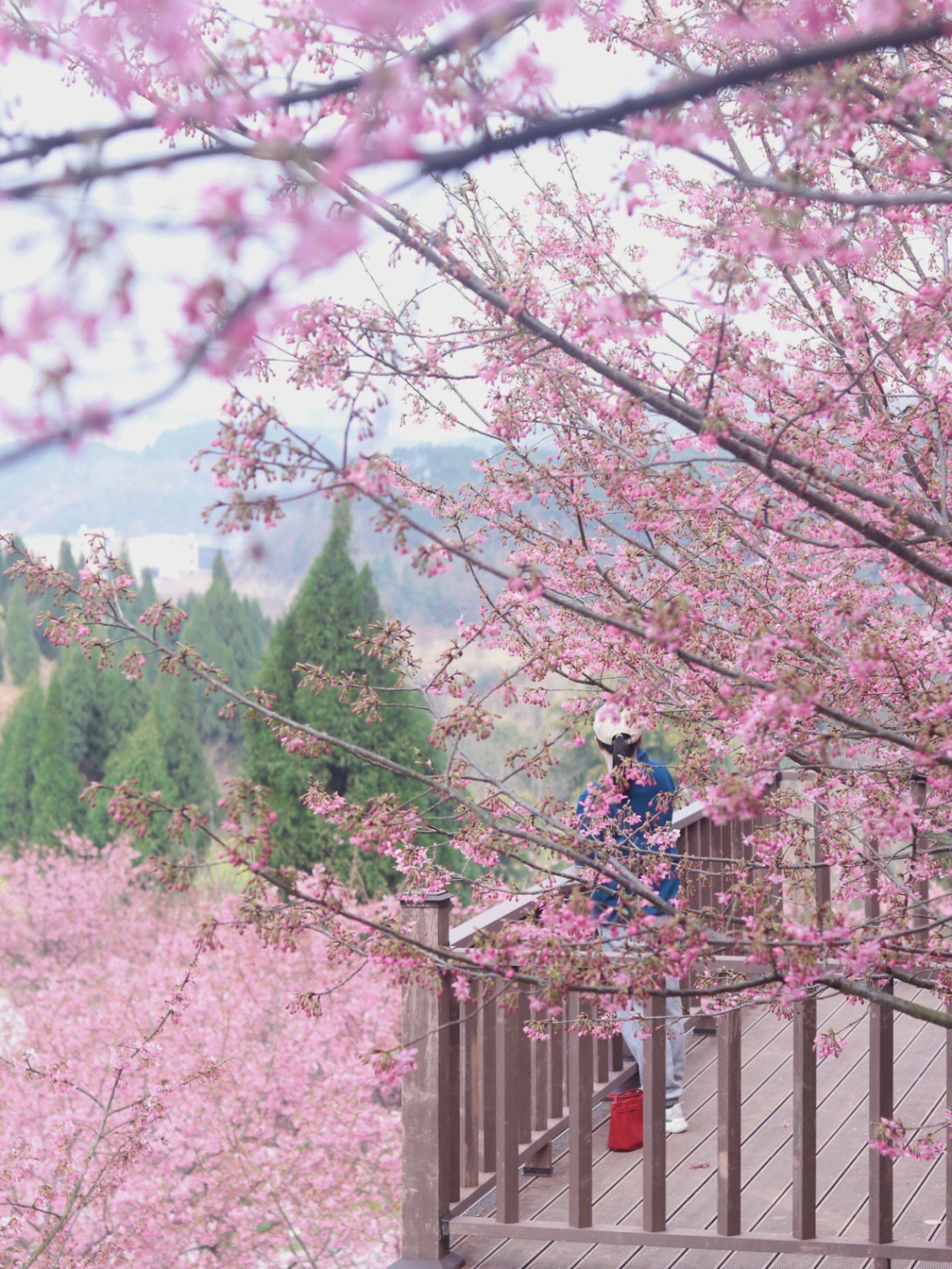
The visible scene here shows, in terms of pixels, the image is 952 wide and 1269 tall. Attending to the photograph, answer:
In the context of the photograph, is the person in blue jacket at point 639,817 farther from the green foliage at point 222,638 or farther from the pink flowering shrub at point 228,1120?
the green foliage at point 222,638

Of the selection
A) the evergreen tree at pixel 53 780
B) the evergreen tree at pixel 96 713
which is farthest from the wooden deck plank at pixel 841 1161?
the evergreen tree at pixel 96 713

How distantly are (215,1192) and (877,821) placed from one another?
870 centimetres

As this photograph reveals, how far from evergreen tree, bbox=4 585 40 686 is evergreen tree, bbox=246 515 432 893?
1930 cm

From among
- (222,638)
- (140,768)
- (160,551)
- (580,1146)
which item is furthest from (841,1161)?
(160,551)

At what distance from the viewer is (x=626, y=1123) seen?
3.75 metres

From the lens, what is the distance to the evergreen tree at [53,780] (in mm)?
20750

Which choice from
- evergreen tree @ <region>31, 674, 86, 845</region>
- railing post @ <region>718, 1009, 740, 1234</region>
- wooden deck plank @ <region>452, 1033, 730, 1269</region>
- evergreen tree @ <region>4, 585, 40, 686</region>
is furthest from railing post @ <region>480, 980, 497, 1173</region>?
evergreen tree @ <region>4, 585, 40, 686</region>

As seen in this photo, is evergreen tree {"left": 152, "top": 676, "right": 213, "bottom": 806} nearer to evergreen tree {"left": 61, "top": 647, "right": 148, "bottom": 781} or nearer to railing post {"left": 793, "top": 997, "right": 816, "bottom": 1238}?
evergreen tree {"left": 61, "top": 647, "right": 148, "bottom": 781}

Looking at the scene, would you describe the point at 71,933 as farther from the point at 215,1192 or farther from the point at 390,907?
the point at 215,1192

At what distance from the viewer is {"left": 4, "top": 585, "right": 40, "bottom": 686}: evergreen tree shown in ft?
112

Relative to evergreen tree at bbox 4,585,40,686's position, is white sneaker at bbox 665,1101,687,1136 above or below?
below

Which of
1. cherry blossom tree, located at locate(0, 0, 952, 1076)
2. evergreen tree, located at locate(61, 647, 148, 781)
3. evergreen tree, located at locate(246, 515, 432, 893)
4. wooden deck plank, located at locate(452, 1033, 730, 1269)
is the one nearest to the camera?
cherry blossom tree, located at locate(0, 0, 952, 1076)

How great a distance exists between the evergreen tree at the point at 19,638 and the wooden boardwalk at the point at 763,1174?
1274 inches

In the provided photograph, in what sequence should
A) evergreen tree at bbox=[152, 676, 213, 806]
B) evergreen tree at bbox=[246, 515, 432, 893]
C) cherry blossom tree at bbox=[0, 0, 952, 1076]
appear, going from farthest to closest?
1. evergreen tree at bbox=[152, 676, 213, 806]
2. evergreen tree at bbox=[246, 515, 432, 893]
3. cherry blossom tree at bbox=[0, 0, 952, 1076]
